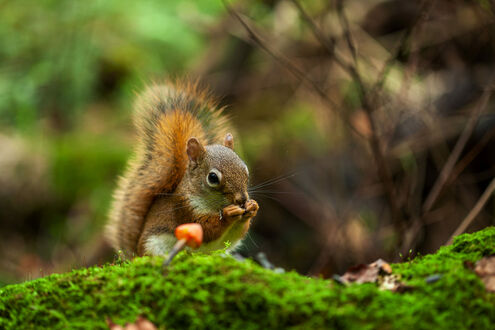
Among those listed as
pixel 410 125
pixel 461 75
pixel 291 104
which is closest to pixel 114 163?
pixel 291 104

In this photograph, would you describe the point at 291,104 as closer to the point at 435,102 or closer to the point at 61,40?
the point at 435,102

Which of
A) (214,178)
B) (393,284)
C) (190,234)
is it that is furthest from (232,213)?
(393,284)

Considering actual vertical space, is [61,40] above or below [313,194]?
above

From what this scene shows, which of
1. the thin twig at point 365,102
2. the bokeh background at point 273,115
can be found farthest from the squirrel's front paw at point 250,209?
the bokeh background at point 273,115

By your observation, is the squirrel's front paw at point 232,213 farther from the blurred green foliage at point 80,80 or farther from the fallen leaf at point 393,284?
the blurred green foliage at point 80,80

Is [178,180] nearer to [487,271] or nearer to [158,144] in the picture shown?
[158,144]

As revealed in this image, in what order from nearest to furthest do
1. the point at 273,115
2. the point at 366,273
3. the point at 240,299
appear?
the point at 240,299
the point at 366,273
the point at 273,115
